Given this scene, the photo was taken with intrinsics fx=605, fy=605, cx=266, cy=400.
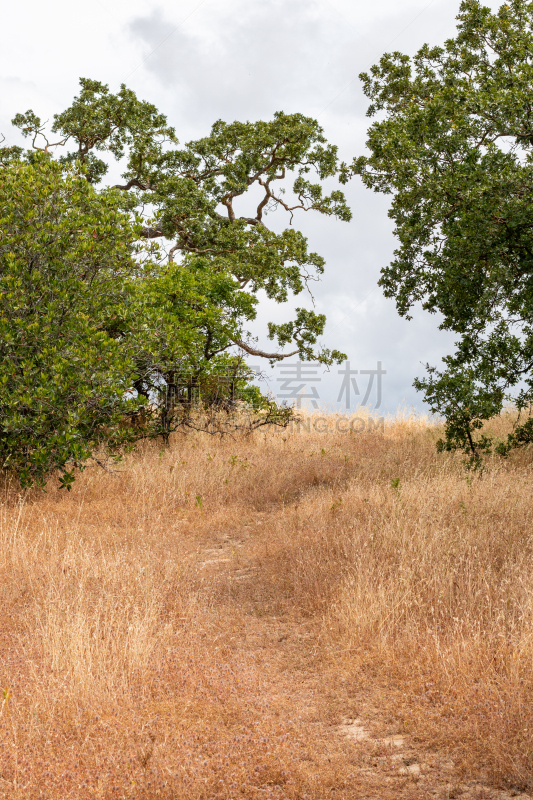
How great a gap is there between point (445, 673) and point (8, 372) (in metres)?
8.02

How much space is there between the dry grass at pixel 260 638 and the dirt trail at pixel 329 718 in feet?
0.07

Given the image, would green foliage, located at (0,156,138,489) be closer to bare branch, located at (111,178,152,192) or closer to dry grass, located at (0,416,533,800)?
dry grass, located at (0,416,533,800)

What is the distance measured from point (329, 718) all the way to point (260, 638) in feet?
5.16

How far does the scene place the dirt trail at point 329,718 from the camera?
3.93 metres

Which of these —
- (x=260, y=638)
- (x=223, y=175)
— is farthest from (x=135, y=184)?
(x=260, y=638)

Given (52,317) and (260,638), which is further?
(52,317)

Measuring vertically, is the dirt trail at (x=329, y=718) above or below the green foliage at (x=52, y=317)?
below

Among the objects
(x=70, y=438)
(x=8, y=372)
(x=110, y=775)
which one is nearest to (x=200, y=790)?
(x=110, y=775)

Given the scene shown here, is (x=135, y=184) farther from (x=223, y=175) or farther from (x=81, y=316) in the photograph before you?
(x=81, y=316)

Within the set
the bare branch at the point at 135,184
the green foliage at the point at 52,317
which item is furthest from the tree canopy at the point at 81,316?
the bare branch at the point at 135,184

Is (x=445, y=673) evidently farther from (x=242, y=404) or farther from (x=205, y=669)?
(x=242, y=404)

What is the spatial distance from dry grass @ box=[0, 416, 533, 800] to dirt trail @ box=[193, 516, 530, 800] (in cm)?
2

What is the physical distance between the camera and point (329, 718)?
4730 millimetres

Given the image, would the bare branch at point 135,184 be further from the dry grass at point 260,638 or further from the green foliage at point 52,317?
the dry grass at point 260,638
